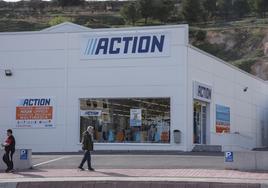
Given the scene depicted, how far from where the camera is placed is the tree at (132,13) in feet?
382

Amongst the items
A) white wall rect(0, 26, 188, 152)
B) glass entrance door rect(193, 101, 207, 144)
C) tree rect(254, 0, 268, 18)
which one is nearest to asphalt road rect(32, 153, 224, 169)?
white wall rect(0, 26, 188, 152)

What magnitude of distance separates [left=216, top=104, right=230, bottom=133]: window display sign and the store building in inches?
40.3

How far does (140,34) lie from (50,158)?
373 inches

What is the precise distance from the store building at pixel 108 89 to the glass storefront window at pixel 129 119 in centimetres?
5

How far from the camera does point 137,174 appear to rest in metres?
21.1

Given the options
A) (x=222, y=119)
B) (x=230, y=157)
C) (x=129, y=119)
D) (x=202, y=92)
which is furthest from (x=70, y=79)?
(x=230, y=157)

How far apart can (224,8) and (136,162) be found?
103 metres

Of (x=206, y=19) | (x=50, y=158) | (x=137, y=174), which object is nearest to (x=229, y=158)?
(x=137, y=174)

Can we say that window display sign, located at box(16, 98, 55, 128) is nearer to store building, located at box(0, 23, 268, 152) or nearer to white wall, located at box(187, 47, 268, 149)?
store building, located at box(0, 23, 268, 152)

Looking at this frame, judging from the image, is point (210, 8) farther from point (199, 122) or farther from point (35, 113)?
point (35, 113)

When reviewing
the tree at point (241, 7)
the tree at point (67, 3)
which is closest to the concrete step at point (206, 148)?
the tree at point (241, 7)

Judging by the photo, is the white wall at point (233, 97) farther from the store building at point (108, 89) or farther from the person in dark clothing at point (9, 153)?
the person in dark clothing at point (9, 153)

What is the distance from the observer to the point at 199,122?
35.9 m

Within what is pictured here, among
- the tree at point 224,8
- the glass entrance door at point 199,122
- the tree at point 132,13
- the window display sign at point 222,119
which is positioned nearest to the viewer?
the glass entrance door at point 199,122
